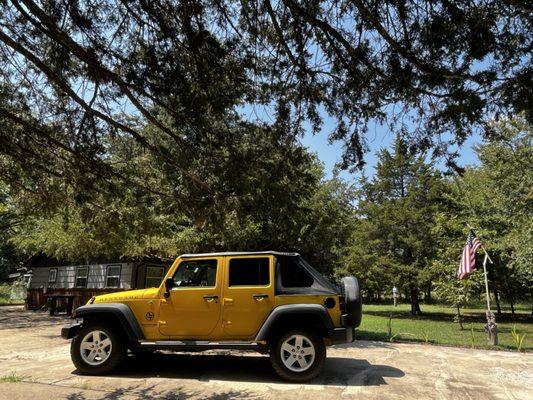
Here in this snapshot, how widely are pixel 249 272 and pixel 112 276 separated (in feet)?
55.2

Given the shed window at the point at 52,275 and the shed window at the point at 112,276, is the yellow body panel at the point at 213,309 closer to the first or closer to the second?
the shed window at the point at 112,276

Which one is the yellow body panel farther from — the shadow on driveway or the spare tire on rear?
the shadow on driveway

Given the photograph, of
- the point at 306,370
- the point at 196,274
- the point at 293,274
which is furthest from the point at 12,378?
the point at 293,274

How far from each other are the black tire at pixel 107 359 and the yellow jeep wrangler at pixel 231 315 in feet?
0.05

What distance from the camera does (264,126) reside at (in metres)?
7.16

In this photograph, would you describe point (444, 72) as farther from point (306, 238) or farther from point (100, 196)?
point (306, 238)

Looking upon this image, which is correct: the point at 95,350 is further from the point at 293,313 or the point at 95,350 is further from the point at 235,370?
the point at 293,313

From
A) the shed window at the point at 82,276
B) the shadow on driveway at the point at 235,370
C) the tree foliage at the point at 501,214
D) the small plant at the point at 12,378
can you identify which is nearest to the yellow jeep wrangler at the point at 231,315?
the shadow on driveway at the point at 235,370

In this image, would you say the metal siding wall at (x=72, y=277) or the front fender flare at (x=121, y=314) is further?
the metal siding wall at (x=72, y=277)

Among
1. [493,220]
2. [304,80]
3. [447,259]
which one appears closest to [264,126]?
[304,80]

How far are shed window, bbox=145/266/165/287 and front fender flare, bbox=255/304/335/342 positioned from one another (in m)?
16.1

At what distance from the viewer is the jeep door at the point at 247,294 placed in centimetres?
691

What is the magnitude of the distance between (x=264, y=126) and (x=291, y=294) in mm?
2740

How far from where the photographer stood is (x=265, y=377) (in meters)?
6.90
